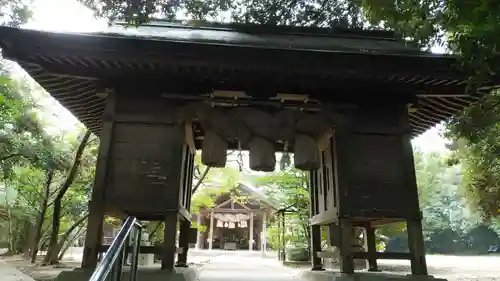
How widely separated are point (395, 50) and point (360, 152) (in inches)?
66.1

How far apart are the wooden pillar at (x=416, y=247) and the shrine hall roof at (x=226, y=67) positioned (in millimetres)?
1797

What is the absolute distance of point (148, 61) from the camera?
5.01 m

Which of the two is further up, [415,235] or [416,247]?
[415,235]

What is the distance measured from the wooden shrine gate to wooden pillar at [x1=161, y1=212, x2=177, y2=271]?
0.01m

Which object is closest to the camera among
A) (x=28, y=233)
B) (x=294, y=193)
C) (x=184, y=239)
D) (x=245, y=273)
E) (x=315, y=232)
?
(x=184, y=239)

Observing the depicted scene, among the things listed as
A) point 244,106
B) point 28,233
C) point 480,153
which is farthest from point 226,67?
point 28,233

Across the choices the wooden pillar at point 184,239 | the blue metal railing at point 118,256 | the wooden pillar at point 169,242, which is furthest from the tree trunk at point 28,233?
the blue metal railing at point 118,256

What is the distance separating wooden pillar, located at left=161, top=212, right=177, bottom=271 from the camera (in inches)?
201

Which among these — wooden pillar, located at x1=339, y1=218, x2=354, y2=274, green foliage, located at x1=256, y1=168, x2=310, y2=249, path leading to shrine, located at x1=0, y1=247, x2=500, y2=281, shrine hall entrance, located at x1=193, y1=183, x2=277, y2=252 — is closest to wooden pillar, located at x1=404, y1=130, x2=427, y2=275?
wooden pillar, located at x1=339, y1=218, x2=354, y2=274

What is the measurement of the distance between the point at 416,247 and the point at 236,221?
24.6 m

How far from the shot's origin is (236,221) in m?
29.2

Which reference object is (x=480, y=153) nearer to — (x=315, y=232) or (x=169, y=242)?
(x=315, y=232)

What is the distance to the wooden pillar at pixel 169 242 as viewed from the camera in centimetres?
511

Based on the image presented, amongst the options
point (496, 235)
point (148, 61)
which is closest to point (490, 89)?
point (148, 61)
